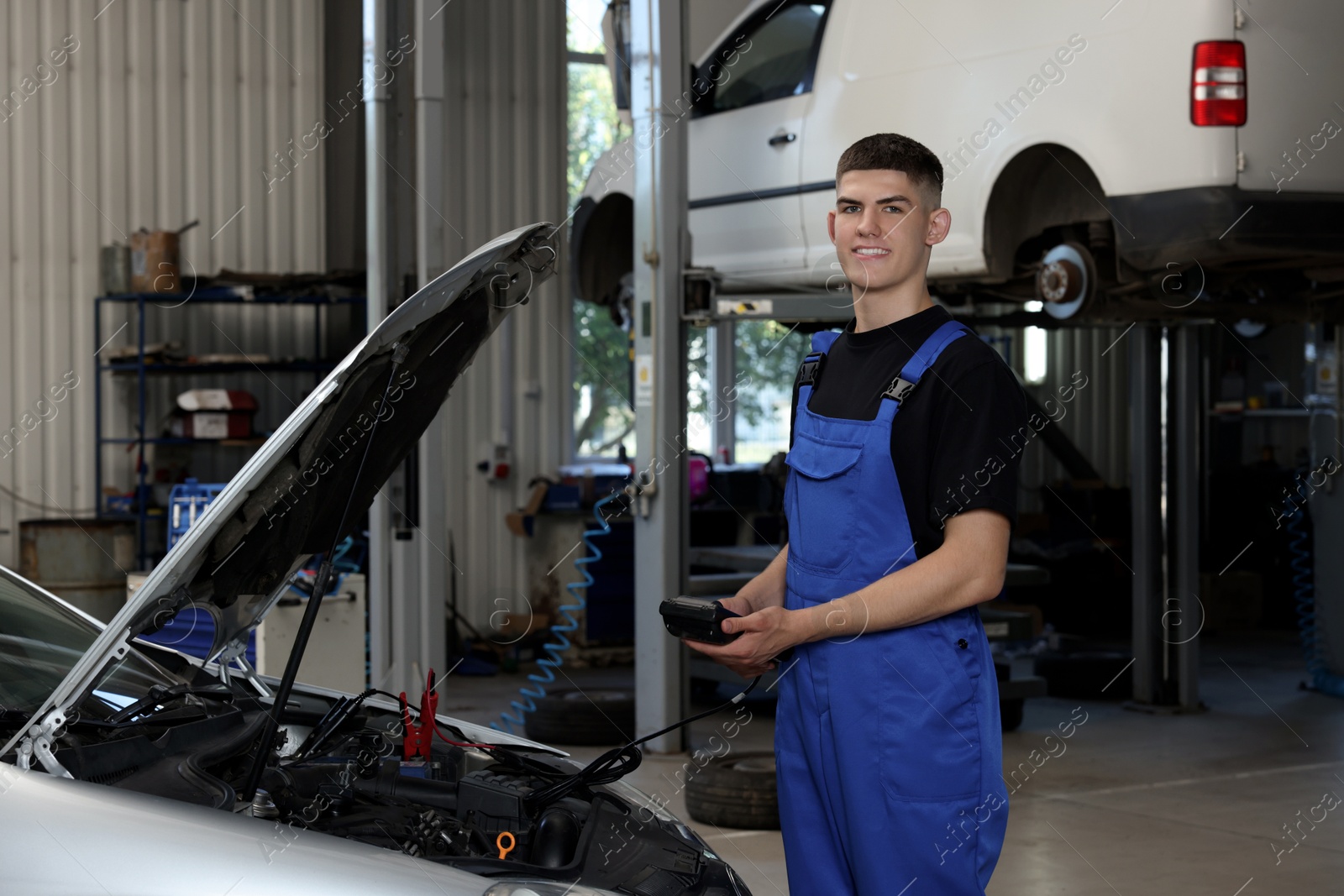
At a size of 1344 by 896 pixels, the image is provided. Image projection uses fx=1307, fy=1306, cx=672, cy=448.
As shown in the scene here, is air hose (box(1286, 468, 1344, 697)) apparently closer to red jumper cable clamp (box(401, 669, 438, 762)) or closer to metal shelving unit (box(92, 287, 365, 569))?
metal shelving unit (box(92, 287, 365, 569))

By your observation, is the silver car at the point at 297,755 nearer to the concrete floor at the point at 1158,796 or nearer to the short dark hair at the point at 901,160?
the short dark hair at the point at 901,160

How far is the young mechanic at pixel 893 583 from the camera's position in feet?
5.87

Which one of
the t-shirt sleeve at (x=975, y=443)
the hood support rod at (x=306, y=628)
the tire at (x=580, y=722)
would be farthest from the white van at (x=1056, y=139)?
the hood support rod at (x=306, y=628)

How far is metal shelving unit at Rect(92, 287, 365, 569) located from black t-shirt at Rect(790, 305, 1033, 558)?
6.20 meters

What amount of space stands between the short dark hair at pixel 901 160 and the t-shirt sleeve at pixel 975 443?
29 cm

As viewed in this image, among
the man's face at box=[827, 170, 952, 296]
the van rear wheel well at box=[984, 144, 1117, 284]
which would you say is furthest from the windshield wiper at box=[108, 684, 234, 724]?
the van rear wheel well at box=[984, 144, 1117, 284]

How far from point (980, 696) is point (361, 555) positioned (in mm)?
6411

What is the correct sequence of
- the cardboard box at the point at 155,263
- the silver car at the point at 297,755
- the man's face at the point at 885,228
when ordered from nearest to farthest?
the silver car at the point at 297,755
the man's face at the point at 885,228
the cardboard box at the point at 155,263

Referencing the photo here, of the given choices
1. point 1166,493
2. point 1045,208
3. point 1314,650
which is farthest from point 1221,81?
point 1314,650

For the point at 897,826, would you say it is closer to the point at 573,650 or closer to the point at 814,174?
the point at 814,174

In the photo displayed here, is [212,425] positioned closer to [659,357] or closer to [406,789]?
[659,357]

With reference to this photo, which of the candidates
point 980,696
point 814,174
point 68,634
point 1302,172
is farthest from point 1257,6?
point 68,634

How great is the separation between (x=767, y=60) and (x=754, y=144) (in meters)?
0.43

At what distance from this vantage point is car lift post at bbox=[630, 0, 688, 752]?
5.20 m
